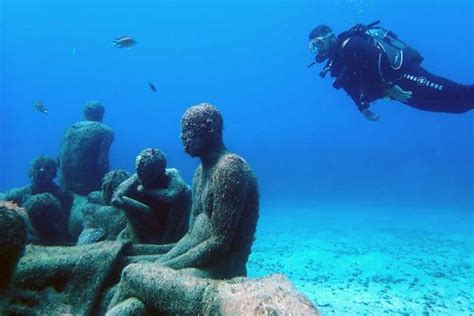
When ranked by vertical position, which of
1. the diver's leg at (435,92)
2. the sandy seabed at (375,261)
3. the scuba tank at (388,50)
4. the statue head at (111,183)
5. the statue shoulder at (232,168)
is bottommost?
the sandy seabed at (375,261)

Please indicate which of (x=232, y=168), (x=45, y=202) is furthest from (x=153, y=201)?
(x=45, y=202)

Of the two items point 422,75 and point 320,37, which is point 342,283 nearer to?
point 422,75

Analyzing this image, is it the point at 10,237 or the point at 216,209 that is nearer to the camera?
the point at 10,237

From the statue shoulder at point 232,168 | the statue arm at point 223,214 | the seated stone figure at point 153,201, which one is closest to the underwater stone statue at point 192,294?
the statue arm at point 223,214

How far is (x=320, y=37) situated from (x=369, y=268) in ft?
23.2

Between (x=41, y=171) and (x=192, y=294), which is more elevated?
(x=41, y=171)

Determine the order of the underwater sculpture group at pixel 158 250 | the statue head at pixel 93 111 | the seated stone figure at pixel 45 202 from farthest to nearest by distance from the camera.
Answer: the statue head at pixel 93 111, the seated stone figure at pixel 45 202, the underwater sculpture group at pixel 158 250

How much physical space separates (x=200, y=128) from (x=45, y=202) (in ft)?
12.4

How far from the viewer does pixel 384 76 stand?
8.72 m

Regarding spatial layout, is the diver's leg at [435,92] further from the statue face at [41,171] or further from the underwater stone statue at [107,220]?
the statue face at [41,171]

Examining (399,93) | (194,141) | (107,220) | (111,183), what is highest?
(399,93)

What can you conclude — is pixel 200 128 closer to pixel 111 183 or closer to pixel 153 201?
pixel 153 201

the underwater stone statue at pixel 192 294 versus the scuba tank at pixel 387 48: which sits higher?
the scuba tank at pixel 387 48

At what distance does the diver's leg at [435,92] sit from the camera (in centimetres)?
837
